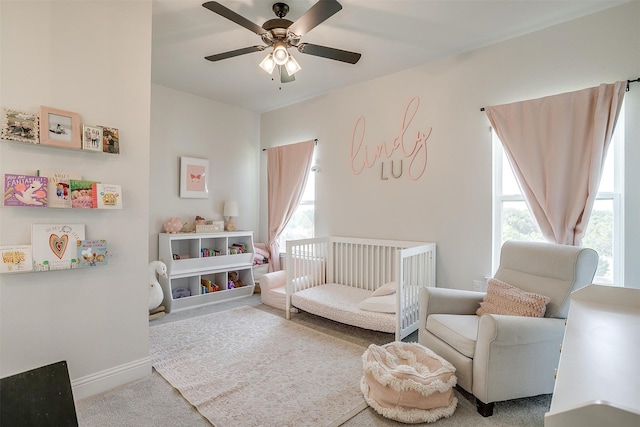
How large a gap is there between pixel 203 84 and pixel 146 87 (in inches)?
66.2

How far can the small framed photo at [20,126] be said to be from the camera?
1574 mm

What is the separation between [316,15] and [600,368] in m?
1.93

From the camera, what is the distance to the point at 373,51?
284 centimetres

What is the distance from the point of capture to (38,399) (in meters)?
1.10

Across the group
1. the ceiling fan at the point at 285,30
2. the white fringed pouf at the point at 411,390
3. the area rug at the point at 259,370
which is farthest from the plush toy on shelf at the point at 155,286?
the white fringed pouf at the point at 411,390

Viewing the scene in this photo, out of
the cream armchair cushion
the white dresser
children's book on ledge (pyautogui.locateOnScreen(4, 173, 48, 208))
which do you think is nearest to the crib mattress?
the cream armchair cushion

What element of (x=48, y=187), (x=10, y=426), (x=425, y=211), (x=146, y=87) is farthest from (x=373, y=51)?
(x=10, y=426)

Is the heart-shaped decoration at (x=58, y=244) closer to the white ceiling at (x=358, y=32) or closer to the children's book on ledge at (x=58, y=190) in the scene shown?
the children's book on ledge at (x=58, y=190)

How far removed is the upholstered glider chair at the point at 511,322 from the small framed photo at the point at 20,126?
8.26 feet

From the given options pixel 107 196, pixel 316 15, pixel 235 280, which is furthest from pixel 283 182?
pixel 316 15

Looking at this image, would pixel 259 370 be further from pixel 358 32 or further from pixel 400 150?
pixel 358 32

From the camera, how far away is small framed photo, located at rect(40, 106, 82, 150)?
→ 168 centimetres

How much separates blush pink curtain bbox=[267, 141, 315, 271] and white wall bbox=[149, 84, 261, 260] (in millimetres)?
389

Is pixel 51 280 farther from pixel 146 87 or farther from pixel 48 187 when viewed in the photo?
pixel 146 87
